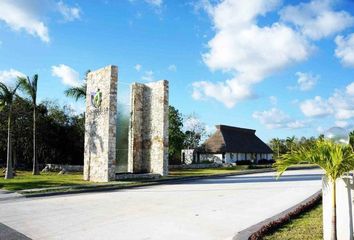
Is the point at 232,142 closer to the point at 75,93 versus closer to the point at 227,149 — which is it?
the point at 227,149

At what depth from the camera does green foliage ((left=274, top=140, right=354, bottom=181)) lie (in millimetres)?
6250

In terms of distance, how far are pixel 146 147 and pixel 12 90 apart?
9.52m

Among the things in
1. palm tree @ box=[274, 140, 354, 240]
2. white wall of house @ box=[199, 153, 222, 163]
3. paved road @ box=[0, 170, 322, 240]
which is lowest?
paved road @ box=[0, 170, 322, 240]

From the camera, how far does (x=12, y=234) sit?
860 cm

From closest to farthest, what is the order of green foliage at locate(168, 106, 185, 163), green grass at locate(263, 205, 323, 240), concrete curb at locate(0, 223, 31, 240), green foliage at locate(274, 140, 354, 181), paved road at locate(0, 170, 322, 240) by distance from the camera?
green foliage at locate(274, 140, 354, 181), green grass at locate(263, 205, 323, 240), concrete curb at locate(0, 223, 31, 240), paved road at locate(0, 170, 322, 240), green foliage at locate(168, 106, 185, 163)

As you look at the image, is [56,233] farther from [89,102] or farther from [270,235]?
[89,102]

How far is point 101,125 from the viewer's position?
75.6 ft

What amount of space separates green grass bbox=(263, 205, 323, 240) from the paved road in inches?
38.7

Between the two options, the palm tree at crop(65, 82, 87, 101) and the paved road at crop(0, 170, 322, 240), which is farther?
the palm tree at crop(65, 82, 87, 101)

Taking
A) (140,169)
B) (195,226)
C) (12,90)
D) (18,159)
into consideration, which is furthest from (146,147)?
(195,226)

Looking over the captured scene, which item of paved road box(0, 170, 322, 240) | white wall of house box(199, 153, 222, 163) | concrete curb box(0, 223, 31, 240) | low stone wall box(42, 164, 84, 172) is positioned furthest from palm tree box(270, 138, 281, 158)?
concrete curb box(0, 223, 31, 240)

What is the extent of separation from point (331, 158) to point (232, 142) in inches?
2009

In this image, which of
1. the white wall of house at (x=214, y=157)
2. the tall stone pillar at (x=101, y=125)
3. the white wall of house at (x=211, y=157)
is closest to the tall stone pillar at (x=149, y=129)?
the tall stone pillar at (x=101, y=125)

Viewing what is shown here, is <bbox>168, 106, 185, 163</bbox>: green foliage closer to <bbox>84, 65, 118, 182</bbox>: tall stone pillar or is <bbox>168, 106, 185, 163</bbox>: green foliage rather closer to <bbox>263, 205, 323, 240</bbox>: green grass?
<bbox>84, 65, 118, 182</bbox>: tall stone pillar
